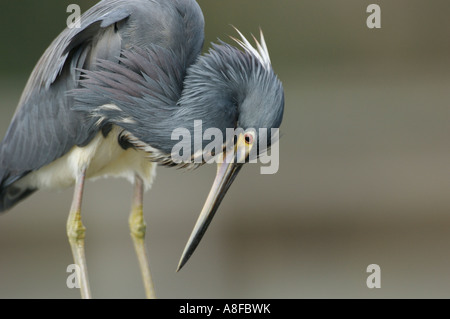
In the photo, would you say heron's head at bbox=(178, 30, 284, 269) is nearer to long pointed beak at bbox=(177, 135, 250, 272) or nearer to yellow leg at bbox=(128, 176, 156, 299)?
long pointed beak at bbox=(177, 135, 250, 272)

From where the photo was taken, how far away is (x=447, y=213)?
4.34 m

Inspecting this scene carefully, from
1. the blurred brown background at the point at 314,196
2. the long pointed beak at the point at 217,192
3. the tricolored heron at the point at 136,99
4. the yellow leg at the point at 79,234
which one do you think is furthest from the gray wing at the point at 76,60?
the blurred brown background at the point at 314,196

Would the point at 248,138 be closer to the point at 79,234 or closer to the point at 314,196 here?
the point at 79,234

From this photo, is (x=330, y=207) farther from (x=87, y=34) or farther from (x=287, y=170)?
(x=87, y=34)

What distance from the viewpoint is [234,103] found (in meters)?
1.96

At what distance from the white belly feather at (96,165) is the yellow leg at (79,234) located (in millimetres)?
41

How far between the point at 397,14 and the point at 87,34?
2.50m

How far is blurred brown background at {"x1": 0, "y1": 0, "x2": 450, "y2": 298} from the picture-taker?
4.10 m

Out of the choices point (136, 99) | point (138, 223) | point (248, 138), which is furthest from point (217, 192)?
point (138, 223)

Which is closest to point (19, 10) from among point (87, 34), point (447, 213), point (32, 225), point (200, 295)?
point (32, 225)

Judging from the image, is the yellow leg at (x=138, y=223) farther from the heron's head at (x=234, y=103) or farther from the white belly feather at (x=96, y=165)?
the heron's head at (x=234, y=103)

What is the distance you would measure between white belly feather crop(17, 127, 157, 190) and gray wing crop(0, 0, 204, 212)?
38 mm

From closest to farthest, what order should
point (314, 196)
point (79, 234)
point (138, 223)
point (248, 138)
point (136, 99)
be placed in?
point (248, 138), point (136, 99), point (79, 234), point (138, 223), point (314, 196)

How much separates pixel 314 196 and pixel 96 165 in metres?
2.16
